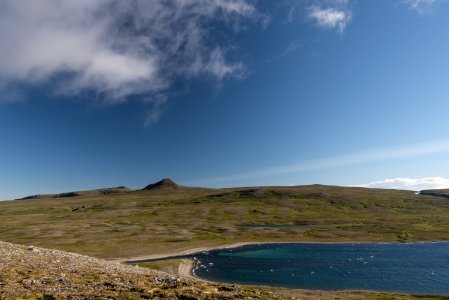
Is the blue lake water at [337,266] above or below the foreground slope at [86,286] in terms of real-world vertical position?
below

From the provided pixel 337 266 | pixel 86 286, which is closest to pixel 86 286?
pixel 86 286

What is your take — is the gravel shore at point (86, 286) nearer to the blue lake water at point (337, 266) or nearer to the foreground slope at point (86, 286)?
the foreground slope at point (86, 286)

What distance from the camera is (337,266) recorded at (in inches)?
4375

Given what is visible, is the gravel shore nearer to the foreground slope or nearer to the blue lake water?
the foreground slope

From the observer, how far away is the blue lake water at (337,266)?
8938 centimetres

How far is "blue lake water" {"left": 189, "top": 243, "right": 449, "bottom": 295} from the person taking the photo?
8938cm

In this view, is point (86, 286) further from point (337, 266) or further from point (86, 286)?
point (337, 266)

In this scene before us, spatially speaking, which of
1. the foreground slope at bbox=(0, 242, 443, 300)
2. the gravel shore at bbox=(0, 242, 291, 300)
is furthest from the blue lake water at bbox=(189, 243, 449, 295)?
the gravel shore at bbox=(0, 242, 291, 300)

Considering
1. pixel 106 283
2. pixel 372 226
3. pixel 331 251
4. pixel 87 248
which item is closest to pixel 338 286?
pixel 331 251

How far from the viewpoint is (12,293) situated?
87.8ft

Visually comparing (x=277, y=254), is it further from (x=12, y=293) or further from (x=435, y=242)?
(x=12, y=293)

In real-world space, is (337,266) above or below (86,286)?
below

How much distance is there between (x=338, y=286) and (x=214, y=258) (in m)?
52.9

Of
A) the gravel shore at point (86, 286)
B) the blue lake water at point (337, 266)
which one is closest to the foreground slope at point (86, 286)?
the gravel shore at point (86, 286)
